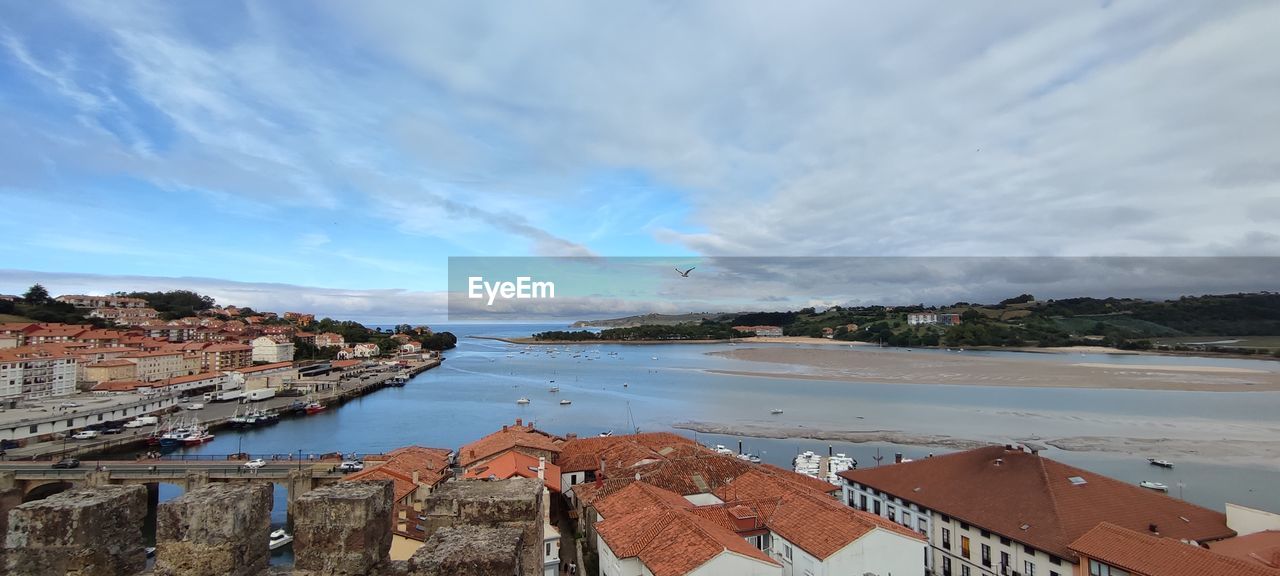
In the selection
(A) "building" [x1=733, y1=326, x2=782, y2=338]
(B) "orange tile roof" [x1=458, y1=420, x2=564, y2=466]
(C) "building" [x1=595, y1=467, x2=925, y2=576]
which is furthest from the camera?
(A) "building" [x1=733, y1=326, x2=782, y2=338]

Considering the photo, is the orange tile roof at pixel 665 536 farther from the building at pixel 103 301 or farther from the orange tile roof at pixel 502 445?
the building at pixel 103 301

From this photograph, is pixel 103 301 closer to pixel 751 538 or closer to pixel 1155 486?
pixel 751 538

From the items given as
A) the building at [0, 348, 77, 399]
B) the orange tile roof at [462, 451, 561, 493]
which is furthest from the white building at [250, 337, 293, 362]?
the orange tile roof at [462, 451, 561, 493]

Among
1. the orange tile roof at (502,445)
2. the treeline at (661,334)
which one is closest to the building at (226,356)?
the orange tile roof at (502,445)

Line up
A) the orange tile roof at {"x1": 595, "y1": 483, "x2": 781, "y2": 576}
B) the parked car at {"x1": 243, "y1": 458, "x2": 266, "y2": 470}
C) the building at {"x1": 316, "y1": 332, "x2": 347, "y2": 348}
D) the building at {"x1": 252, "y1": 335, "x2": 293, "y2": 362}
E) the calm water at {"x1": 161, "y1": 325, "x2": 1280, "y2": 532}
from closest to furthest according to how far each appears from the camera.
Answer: the orange tile roof at {"x1": 595, "y1": 483, "x2": 781, "y2": 576}, the parked car at {"x1": 243, "y1": 458, "x2": 266, "y2": 470}, the calm water at {"x1": 161, "y1": 325, "x2": 1280, "y2": 532}, the building at {"x1": 252, "y1": 335, "x2": 293, "y2": 362}, the building at {"x1": 316, "y1": 332, "x2": 347, "y2": 348}

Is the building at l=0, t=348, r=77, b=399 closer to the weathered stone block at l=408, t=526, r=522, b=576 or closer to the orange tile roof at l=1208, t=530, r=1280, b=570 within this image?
the weathered stone block at l=408, t=526, r=522, b=576

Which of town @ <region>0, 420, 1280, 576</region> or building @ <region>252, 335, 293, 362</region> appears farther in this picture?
building @ <region>252, 335, 293, 362</region>
